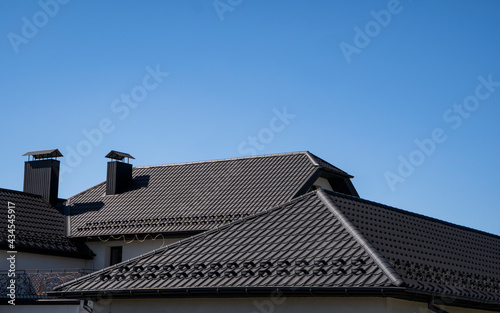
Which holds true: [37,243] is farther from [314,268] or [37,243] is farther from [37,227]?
[314,268]

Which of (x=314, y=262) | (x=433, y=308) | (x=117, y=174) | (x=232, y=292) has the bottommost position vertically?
(x=433, y=308)

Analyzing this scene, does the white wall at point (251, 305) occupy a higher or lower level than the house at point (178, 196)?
lower

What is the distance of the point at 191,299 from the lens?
1430 centimetres

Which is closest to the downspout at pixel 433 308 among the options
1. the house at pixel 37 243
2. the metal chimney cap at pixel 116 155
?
the house at pixel 37 243

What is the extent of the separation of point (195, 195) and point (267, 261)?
13.2 metres

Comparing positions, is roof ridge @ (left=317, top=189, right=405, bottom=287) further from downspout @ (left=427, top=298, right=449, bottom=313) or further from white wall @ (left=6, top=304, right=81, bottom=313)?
white wall @ (left=6, top=304, right=81, bottom=313)

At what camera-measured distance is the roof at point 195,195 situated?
2492 cm

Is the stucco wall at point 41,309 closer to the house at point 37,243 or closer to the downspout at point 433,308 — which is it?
the house at point 37,243

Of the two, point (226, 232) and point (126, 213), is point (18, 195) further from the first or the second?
point (226, 232)

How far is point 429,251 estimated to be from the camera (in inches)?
643

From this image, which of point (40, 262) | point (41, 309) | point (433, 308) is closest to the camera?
point (433, 308)

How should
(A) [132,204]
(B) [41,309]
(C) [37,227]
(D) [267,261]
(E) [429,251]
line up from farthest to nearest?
1. (A) [132,204]
2. (C) [37,227]
3. (B) [41,309]
4. (E) [429,251]
5. (D) [267,261]

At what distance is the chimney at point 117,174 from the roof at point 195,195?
0.32m

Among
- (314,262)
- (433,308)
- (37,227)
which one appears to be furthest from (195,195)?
(433,308)
